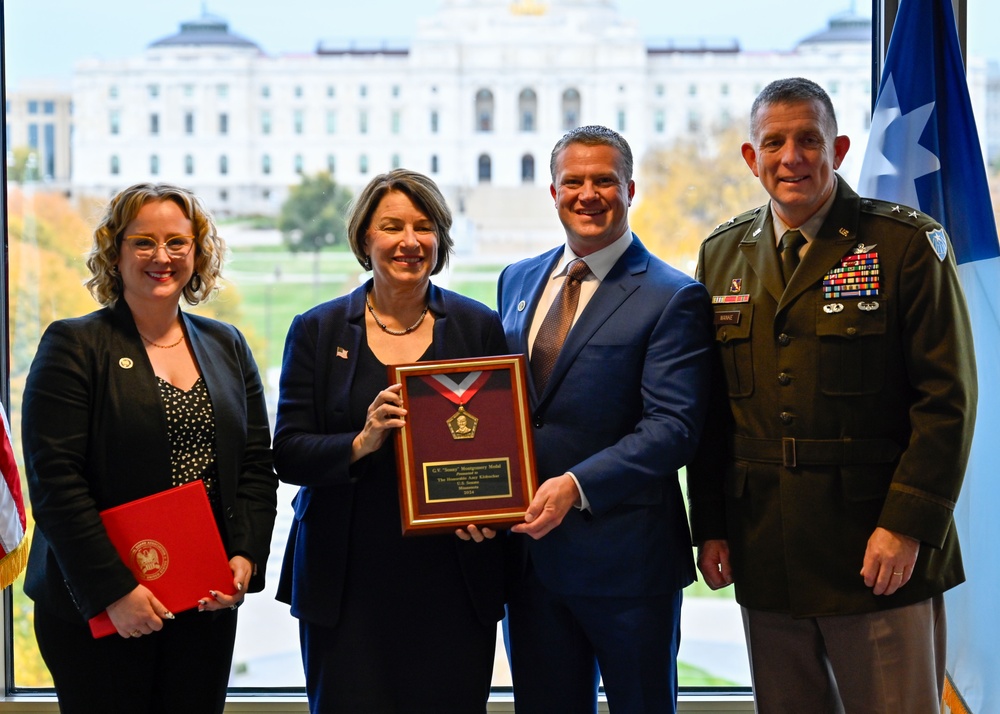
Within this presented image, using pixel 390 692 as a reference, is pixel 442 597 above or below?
above

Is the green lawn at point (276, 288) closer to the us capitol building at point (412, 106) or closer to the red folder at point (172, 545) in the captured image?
the us capitol building at point (412, 106)

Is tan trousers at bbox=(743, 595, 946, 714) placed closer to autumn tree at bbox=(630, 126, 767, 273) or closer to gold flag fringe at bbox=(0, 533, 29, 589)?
autumn tree at bbox=(630, 126, 767, 273)

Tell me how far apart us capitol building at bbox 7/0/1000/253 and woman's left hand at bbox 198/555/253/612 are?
1.47 m

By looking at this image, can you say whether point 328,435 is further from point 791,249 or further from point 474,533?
point 791,249

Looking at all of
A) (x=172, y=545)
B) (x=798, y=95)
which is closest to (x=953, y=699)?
(x=798, y=95)

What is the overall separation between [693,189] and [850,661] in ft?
5.42

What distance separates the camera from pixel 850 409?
2.08 metres

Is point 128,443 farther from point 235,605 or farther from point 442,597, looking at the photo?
point 442,597

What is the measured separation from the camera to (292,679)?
132 inches

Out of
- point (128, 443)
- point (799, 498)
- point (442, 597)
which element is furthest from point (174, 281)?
point (799, 498)

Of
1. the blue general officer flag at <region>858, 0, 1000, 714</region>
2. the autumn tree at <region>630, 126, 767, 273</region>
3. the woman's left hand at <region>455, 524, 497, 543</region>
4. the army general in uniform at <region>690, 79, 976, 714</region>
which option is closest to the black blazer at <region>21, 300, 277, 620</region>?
the woman's left hand at <region>455, 524, 497, 543</region>

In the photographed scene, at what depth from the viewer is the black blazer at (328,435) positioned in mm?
2184

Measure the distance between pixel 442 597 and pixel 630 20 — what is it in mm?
2041

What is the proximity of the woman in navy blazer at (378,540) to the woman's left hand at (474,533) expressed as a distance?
0.14m
